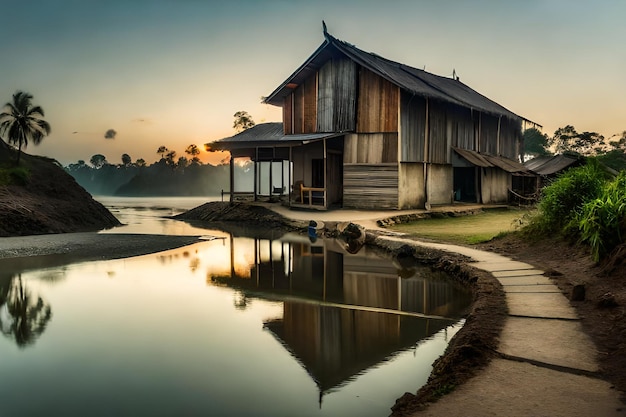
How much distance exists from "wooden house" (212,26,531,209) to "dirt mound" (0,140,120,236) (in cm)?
741

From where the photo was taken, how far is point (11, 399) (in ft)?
16.7

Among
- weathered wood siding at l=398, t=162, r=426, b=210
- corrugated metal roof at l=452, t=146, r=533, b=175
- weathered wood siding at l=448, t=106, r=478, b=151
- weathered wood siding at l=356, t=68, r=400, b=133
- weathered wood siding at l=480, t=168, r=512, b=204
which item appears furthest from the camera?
weathered wood siding at l=480, t=168, r=512, b=204

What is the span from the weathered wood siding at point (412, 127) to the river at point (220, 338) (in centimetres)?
1258

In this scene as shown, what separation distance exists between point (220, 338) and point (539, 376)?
170 inches

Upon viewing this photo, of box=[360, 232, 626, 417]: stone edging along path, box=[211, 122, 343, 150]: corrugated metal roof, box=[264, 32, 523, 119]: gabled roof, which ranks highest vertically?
box=[264, 32, 523, 119]: gabled roof

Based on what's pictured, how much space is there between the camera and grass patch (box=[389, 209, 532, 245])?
14.7 meters

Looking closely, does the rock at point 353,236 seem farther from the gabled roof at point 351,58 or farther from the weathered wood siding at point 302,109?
the weathered wood siding at point 302,109

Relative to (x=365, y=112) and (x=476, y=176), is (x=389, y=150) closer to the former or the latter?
A: (x=365, y=112)

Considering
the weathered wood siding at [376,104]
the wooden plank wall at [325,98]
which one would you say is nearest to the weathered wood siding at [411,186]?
the weathered wood siding at [376,104]

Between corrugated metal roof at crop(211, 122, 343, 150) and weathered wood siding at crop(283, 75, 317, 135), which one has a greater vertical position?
weathered wood siding at crop(283, 75, 317, 135)

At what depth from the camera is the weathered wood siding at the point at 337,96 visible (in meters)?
24.4

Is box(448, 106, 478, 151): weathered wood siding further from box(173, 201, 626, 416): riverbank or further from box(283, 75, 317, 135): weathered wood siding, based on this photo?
box(173, 201, 626, 416): riverbank

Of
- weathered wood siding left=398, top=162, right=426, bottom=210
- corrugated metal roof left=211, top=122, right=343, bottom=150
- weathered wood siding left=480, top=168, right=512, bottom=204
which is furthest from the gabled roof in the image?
weathered wood siding left=480, top=168, right=512, bottom=204

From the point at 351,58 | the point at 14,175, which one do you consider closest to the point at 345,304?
the point at 351,58
